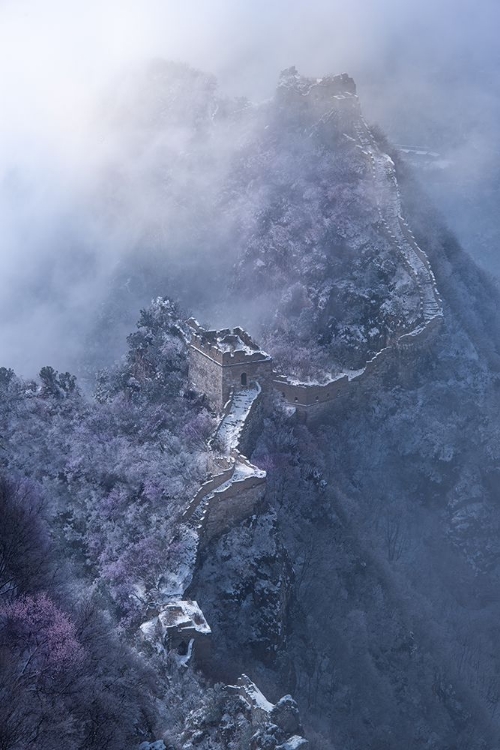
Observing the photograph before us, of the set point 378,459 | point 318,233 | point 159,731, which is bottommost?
point 159,731

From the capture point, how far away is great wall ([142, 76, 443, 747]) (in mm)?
33459

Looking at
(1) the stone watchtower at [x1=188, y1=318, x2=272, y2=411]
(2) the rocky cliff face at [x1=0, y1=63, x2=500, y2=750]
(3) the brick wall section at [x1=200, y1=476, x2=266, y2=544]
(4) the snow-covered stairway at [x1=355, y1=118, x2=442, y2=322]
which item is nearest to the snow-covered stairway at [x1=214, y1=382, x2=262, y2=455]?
(1) the stone watchtower at [x1=188, y1=318, x2=272, y2=411]

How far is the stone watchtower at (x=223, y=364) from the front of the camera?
44688 millimetres

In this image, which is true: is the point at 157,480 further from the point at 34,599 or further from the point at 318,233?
the point at 318,233

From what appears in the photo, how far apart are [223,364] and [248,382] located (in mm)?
2417

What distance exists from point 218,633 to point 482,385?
33810 mm

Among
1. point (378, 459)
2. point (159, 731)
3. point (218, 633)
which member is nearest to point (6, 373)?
point (218, 633)

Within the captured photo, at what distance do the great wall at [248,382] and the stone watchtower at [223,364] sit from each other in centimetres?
6

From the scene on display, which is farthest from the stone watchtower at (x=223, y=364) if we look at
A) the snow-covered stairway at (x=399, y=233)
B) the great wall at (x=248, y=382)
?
the snow-covered stairway at (x=399, y=233)

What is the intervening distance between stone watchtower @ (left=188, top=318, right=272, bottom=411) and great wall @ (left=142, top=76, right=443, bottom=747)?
0.06 m

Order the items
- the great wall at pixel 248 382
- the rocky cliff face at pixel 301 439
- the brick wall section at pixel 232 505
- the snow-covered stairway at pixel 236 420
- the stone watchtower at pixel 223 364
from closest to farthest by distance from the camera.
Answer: the great wall at pixel 248 382
the rocky cliff face at pixel 301 439
the brick wall section at pixel 232 505
the snow-covered stairway at pixel 236 420
the stone watchtower at pixel 223 364

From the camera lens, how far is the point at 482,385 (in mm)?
59406

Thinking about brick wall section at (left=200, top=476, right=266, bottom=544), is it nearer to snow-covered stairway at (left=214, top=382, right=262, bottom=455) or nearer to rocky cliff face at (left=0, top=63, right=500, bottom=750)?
rocky cliff face at (left=0, top=63, right=500, bottom=750)

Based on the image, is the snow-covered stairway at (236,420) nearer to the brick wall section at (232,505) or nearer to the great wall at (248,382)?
the great wall at (248,382)
